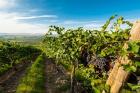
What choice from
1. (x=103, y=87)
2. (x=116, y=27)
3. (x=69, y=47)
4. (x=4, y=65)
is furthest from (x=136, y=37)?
(x=4, y=65)

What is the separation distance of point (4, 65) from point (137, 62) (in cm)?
3968

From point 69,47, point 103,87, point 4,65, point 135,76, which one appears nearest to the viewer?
point 135,76

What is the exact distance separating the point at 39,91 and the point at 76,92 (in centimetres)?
436

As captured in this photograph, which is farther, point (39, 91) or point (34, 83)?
point (34, 83)

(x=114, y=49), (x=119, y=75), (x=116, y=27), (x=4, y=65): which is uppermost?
(x=116, y=27)

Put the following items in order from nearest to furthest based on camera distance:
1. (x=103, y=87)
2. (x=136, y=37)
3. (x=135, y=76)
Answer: (x=136, y=37) < (x=135, y=76) < (x=103, y=87)

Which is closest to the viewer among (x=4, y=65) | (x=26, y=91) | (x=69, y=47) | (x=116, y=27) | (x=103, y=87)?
(x=103, y=87)

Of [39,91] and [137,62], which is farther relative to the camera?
[39,91]

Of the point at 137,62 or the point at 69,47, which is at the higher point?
the point at 137,62

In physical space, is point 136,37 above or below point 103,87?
above

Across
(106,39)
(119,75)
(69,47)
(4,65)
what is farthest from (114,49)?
(4,65)

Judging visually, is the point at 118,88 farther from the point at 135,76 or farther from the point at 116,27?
the point at 116,27

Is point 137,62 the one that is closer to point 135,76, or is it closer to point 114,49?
point 135,76

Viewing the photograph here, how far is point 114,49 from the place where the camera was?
2.30 meters
